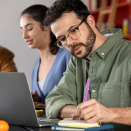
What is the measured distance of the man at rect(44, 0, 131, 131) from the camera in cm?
126

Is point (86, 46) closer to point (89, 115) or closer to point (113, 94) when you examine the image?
point (113, 94)

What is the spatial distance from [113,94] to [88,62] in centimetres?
26

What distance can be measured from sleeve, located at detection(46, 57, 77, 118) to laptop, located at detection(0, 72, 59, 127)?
24 cm

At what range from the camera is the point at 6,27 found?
4102 mm

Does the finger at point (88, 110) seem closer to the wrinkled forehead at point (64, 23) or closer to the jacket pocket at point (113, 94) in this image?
the jacket pocket at point (113, 94)

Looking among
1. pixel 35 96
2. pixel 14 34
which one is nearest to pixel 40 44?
pixel 35 96

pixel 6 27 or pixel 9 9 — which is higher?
pixel 9 9

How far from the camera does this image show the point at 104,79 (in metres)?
1.33

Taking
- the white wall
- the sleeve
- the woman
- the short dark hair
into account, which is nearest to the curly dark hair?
the woman

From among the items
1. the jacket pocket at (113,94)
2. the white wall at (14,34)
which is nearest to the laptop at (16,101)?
the jacket pocket at (113,94)

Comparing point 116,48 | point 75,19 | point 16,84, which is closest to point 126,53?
point 116,48

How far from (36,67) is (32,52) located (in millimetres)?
2014

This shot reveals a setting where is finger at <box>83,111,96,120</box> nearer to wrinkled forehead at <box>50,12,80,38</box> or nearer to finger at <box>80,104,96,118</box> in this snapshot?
finger at <box>80,104,96,118</box>

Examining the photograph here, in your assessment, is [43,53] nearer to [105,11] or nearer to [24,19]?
[24,19]
